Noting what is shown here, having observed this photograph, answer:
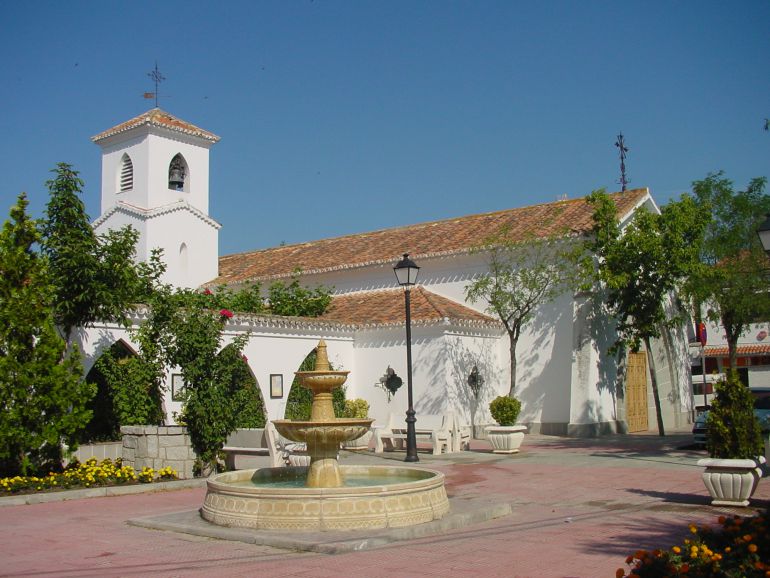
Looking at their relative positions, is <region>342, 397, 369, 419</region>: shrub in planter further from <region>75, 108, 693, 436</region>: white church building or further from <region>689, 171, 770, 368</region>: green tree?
<region>689, 171, 770, 368</region>: green tree

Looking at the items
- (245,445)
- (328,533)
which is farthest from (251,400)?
(328,533)

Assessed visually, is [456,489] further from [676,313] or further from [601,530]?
[676,313]

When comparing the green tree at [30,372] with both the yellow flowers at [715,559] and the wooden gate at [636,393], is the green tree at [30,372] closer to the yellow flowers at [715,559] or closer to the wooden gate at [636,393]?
the yellow flowers at [715,559]

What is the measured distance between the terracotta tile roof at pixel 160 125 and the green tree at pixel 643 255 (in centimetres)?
1646

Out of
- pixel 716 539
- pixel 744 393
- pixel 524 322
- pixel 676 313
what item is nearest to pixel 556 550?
pixel 716 539

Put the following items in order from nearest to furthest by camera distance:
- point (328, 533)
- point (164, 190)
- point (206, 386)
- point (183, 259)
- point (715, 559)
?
point (715, 559), point (328, 533), point (206, 386), point (164, 190), point (183, 259)

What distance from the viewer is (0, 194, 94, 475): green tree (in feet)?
44.9

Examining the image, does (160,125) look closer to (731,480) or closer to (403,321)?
(403,321)

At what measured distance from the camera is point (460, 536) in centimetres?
933

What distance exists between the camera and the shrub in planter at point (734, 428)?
11.3 meters

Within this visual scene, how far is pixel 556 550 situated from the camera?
27.7ft

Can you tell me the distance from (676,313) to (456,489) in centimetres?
1914

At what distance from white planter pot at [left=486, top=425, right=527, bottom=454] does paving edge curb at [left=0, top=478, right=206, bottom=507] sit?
7816mm

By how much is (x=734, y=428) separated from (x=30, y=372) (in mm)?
11491
